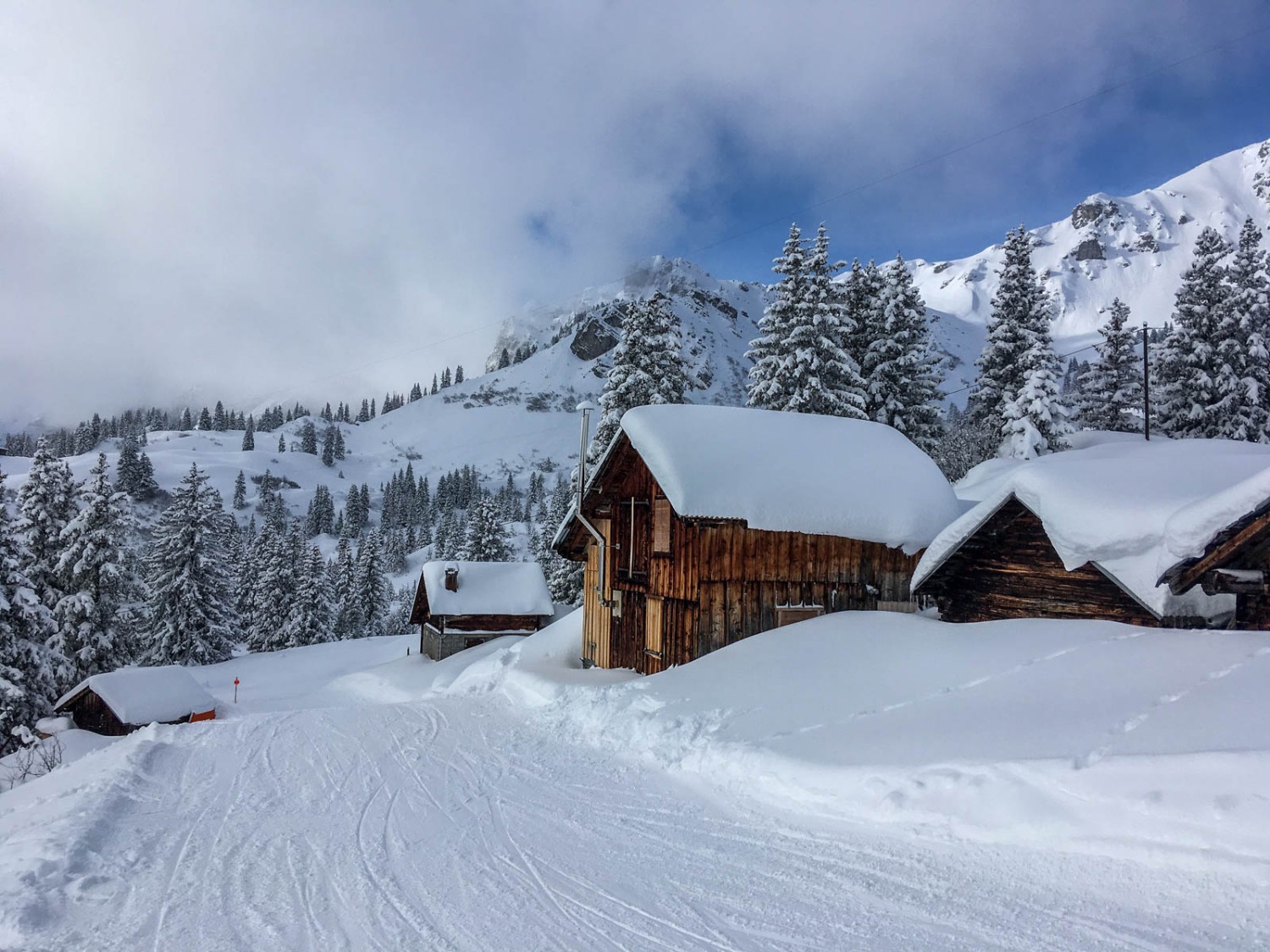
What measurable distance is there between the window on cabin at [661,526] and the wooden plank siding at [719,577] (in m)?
0.02

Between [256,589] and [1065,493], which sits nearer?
[1065,493]

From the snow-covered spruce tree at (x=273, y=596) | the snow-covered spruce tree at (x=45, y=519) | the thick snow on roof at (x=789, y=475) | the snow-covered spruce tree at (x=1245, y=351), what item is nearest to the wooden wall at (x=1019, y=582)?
the thick snow on roof at (x=789, y=475)

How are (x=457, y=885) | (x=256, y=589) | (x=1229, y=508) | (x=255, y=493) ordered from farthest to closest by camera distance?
1. (x=255, y=493)
2. (x=256, y=589)
3. (x=1229, y=508)
4. (x=457, y=885)

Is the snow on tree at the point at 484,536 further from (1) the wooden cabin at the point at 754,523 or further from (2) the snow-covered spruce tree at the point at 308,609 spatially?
(1) the wooden cabin at the point at 754,523

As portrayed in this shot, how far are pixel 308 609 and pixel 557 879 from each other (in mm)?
52383

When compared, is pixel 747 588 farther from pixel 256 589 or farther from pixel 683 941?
pixel 256 589

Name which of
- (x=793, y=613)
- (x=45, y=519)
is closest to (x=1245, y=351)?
(x=793, y=613)

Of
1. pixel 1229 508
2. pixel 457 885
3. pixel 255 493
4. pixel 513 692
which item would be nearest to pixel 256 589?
pixel 513 692

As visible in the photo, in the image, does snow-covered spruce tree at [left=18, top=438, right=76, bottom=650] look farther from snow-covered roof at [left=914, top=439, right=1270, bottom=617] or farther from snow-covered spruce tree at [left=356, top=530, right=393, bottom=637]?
snow-covered roof at [left=914, top=439, right=1270, bottom=617]

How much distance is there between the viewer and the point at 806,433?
17844 mm

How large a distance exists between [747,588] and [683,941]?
437 inches

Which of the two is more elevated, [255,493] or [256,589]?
[255,493]

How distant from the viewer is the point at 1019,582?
38.9ft

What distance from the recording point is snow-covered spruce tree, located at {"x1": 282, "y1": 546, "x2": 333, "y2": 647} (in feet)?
167
